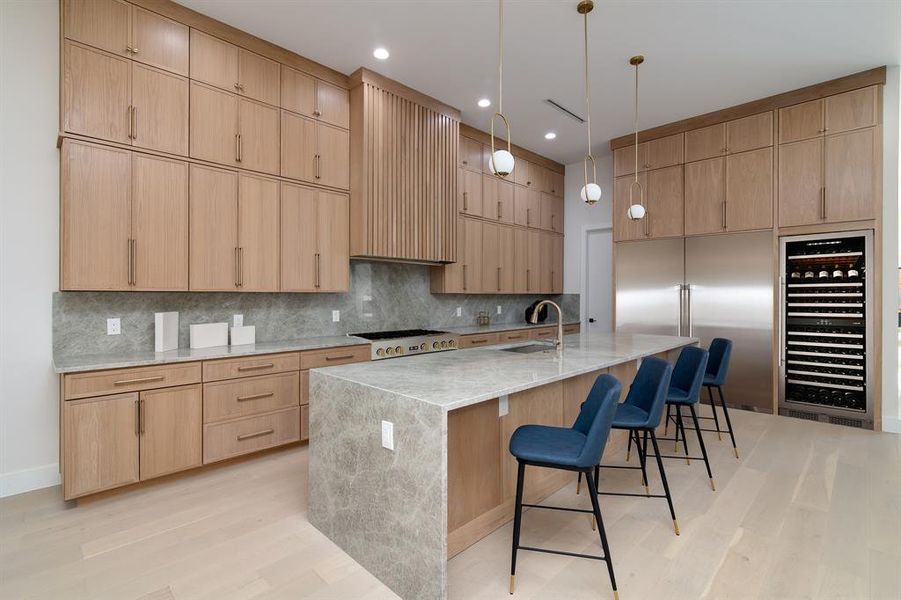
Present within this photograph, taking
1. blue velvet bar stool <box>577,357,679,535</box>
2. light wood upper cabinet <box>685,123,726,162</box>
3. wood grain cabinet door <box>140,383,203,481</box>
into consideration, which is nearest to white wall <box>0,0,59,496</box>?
wood grain cabinet door <box>140,383,203,481</box>

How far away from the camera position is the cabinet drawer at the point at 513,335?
17.8ft

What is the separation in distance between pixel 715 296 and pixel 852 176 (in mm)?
1593

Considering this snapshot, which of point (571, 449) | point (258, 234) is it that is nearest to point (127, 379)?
point (258, 234)

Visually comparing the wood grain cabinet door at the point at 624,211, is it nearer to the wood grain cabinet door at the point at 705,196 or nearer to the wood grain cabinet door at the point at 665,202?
the wood grain cabinet door at the point at 665,202

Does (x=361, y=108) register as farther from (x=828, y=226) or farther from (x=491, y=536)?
(x=828, y=226)

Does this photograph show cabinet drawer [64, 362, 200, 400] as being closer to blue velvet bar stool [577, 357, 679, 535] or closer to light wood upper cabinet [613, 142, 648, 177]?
blue velvet bar stool [577, 357, 679, 535]

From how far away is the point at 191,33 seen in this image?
10.3 ft

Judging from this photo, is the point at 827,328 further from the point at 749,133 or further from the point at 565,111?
the point at 565,111

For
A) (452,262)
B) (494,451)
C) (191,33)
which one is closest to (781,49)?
(452,262)

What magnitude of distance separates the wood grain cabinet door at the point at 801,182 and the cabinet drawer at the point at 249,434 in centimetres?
509

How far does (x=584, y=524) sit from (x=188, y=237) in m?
3.19

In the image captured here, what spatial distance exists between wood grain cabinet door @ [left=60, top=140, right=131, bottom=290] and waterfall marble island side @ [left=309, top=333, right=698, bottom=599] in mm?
1625

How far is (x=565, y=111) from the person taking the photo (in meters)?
4.86

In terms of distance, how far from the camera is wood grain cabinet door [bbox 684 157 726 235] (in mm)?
4906
